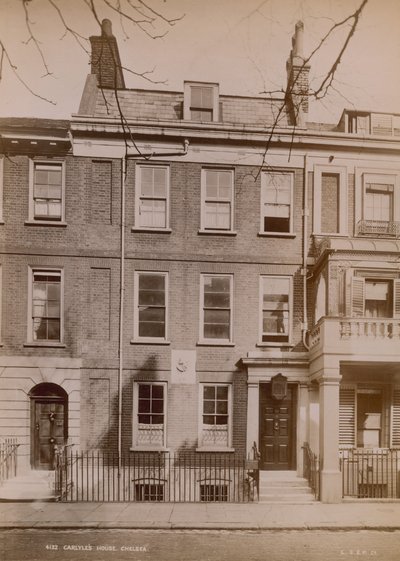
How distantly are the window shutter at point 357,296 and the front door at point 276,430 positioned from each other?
2.69 metres

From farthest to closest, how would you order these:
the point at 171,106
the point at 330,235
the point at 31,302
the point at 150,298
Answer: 1. the point at 171,106
2. the point at 330,235
3. the point at 150,298
4. the point at 31,302

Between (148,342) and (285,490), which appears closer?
(285,490)

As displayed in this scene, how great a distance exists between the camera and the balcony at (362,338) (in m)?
12.9

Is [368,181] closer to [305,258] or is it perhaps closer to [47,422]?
[305,258]

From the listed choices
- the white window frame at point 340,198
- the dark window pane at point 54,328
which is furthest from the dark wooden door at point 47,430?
the white window frame at point 340,198

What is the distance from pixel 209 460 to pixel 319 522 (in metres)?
3.99

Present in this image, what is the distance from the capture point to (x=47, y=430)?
14.1 metres

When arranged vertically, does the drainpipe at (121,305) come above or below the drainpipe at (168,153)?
below

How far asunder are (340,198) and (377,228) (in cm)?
128

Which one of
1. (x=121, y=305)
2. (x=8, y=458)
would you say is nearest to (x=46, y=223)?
(x=121, y=305)

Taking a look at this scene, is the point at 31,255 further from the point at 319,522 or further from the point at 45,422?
the point at 319,522

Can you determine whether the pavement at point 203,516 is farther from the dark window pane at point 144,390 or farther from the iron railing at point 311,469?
the dark window pane at point 144,390

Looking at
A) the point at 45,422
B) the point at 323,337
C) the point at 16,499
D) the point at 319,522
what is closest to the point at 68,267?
the point at 45,422

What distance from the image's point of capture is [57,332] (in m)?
13.9
